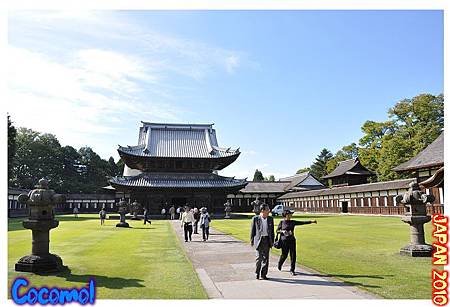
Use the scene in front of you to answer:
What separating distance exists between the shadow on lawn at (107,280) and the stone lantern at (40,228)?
1.53 feet

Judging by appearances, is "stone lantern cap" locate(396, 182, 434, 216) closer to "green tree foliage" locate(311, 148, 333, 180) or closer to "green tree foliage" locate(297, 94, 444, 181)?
"green tree foliage" locate(297, 94, 444, 181)

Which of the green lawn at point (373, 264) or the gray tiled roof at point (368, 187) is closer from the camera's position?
the green lawn at point (373, 264)

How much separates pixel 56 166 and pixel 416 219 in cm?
7559

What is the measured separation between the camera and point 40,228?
9586 millimetres

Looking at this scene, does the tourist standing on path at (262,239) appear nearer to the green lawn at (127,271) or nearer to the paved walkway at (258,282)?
the paved walkway at (258,282)

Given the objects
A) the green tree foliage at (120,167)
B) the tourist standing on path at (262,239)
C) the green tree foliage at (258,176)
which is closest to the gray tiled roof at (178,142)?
the tourist standing on path at (262,239)

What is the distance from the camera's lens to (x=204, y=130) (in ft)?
180

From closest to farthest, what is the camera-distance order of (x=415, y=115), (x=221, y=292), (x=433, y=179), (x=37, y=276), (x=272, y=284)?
(x=221, y=292) < (x=272, y=284) < (x=37, y=276) < (x=433, y=179) < (x=415, y=115)

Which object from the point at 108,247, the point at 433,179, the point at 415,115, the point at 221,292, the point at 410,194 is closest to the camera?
the point at 221,292

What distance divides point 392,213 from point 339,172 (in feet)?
72.8

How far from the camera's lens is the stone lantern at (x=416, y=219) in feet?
37.4

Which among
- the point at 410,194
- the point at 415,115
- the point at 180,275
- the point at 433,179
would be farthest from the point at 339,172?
the point at 180,275

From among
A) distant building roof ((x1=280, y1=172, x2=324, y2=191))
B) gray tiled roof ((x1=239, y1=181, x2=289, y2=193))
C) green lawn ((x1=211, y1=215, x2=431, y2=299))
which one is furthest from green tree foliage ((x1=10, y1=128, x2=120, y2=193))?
green lawn ((x1=211, y1=215, x2=431, y2=299))

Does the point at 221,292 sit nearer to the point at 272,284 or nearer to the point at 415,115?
the point at 272,284
